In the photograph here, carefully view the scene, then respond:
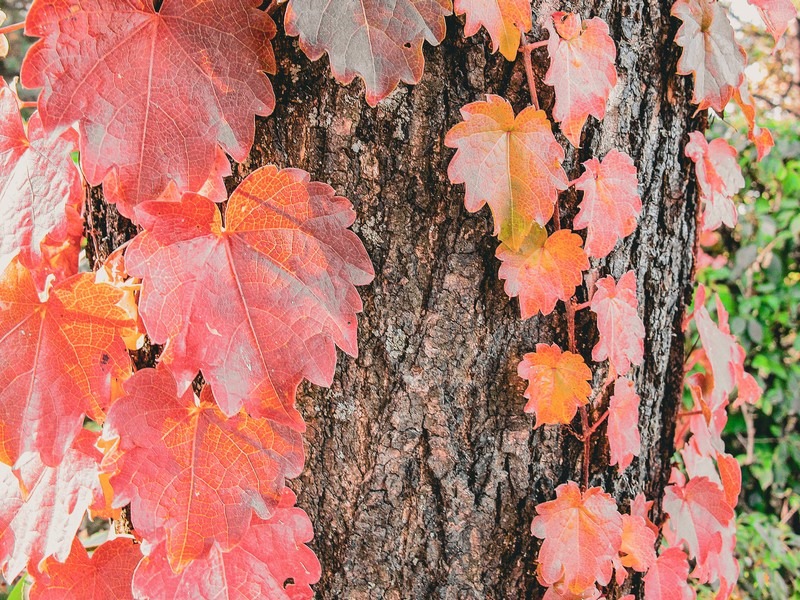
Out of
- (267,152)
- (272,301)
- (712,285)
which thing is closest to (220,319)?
(272,301)

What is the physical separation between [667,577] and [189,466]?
A: 817 mm

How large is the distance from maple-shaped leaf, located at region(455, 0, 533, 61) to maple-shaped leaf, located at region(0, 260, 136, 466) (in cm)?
54

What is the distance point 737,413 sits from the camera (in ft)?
10.2

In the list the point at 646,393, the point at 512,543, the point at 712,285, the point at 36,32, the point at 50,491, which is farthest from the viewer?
the point at 712,285

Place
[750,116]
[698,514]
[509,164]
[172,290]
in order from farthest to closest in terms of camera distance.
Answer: [698,514] < [750,116] < [509,164] < [172,290]

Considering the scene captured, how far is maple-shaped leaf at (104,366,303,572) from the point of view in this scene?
724 millimetres

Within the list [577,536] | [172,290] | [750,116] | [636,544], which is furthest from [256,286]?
[750,116]

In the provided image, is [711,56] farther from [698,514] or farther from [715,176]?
[698,514]

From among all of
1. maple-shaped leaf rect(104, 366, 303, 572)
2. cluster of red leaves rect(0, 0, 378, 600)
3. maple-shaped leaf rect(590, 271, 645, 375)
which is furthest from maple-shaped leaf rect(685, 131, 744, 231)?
maple-shaped leaf rect(104, 366, 303, 572)

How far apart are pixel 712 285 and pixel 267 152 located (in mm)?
2741

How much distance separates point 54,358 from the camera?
0.76 metres

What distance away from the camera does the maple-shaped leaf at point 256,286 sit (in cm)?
67

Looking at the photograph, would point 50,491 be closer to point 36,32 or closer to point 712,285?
point 36,32

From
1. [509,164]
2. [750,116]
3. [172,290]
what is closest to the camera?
[172,290]
